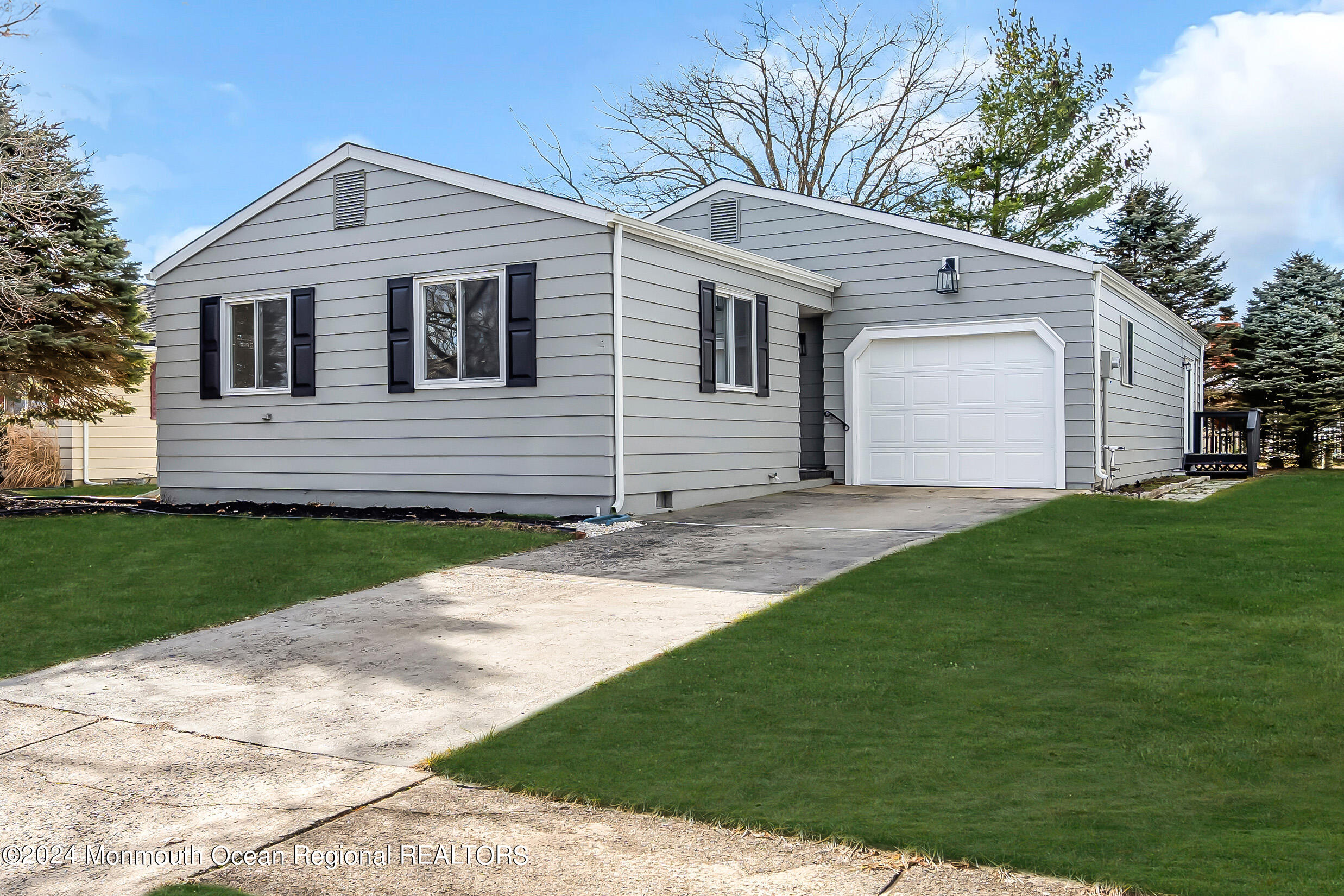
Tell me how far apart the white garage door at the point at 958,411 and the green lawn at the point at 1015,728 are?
6.55m

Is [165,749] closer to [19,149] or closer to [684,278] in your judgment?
[684,278]

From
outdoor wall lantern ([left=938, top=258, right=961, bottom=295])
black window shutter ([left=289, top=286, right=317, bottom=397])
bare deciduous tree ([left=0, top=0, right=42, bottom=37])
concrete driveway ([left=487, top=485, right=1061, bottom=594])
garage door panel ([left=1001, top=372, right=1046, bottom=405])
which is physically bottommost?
concrete driveway ([left=487, top=485, right=1061, bottom=594])

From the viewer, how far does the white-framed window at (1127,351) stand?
14.8 meters

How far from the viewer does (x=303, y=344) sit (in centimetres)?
1252

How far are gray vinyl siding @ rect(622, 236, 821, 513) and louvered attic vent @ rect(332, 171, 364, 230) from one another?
3676 millimetres

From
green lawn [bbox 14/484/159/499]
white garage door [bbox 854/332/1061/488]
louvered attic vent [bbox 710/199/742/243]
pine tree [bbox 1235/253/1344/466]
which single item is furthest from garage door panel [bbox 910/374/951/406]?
pine tree [bbox 1235/253/1344/466]

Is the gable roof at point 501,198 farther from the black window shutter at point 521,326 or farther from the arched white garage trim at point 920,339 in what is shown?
the arched white garage trim at point 920,339

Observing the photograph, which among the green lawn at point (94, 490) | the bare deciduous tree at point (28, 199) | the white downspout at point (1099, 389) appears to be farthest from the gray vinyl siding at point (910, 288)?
the green lawn at point (94, 490)

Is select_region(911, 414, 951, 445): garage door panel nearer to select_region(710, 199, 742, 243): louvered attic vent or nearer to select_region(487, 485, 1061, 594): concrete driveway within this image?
select_region(487, 485, 1061, 594): concrete driveway

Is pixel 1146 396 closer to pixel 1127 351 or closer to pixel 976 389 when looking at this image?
pixel 1127 351

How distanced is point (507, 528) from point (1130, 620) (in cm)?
591

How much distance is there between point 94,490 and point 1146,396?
686 inches

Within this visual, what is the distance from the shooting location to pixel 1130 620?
5906 millimetres

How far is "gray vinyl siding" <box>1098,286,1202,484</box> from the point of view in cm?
1421
